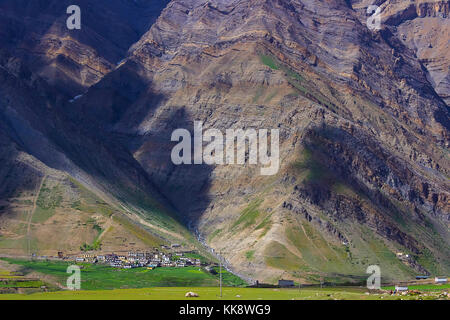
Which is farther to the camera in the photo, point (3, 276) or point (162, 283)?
point (162, 283)
